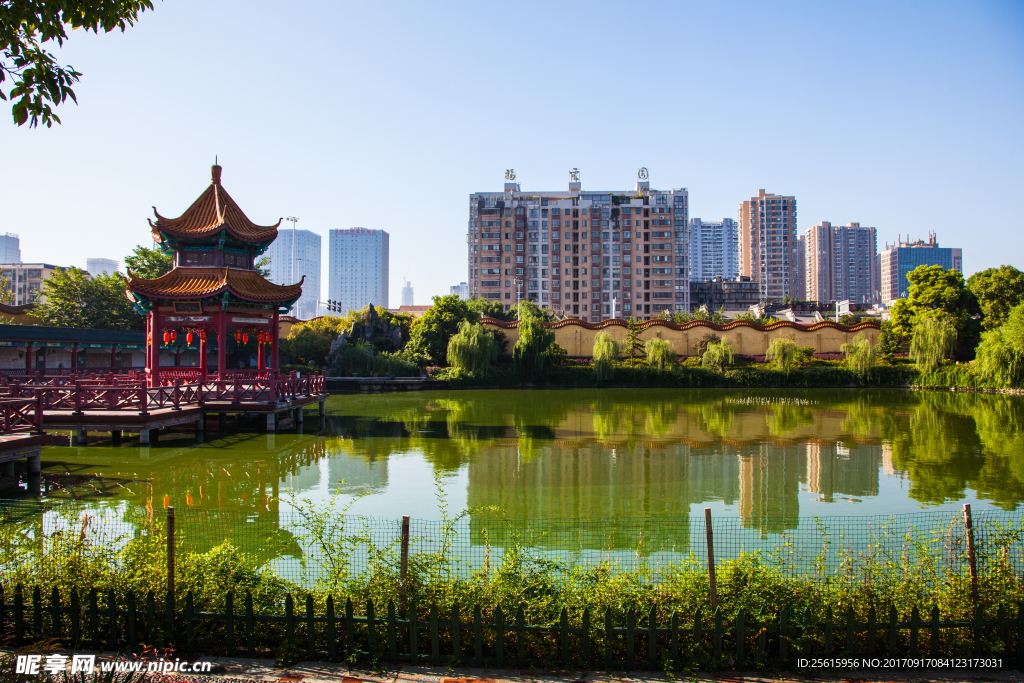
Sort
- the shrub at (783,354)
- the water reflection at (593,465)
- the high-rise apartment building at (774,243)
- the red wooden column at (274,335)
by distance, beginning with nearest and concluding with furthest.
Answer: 1. the water reflection at (593,465)
2. the red wooden column at (274,335)
3. the shrub at (783,354)
4. the high-rise apartment building at (774,243)

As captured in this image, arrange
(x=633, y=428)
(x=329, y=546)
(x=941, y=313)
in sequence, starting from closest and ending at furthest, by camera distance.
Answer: (x=329, y=546), (x=633, y=428), (x=941, y=313)

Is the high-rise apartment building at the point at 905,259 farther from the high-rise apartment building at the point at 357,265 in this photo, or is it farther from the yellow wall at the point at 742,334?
the high-rise apartment building at the point at 357,265

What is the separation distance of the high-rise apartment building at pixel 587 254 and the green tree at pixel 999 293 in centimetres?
3507

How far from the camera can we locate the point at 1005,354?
28906 millimetres

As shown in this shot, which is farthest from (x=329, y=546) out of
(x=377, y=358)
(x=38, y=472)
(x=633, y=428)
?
(x=377, y=358)

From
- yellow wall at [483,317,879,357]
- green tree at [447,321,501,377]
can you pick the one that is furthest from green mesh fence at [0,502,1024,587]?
yellow wall at [483,317,879,357]

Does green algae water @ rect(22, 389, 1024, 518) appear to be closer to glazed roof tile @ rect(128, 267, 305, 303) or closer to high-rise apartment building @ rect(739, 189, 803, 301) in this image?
glazed roof tile @ rect(128, 267, 305, 303)

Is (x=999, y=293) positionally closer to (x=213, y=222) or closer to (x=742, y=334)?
(x=742, y=334)

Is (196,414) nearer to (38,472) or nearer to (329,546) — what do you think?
(38,472)

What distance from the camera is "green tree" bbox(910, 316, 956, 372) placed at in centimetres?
3350

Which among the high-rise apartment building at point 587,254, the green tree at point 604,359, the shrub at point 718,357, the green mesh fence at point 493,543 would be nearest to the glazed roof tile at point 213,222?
the green mesh fence at point 493,543

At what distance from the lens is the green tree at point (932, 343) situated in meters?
33.5

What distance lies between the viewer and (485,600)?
174 inches

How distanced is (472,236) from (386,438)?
63.6m
